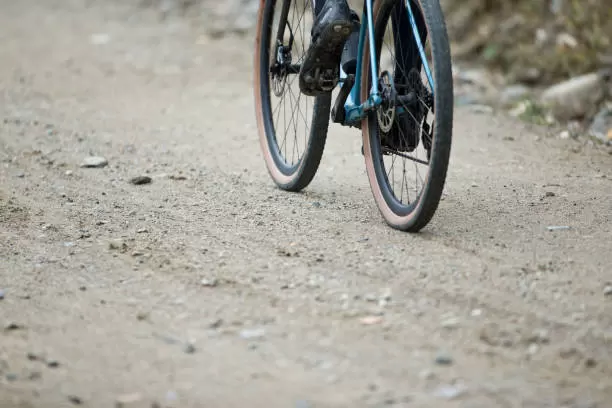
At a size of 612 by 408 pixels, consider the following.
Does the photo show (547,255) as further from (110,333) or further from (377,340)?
(110,333)

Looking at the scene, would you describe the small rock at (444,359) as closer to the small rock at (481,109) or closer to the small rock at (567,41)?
the small rock at (481,109)

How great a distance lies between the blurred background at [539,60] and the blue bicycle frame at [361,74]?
7.39 feet

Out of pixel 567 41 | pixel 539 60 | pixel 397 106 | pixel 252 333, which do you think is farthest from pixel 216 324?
pixel 567 41

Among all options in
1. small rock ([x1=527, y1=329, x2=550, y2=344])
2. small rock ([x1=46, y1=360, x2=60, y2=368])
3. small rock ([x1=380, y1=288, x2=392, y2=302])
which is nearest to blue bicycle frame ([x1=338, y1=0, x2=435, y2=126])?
small rock ([x1=380, y1=288, x2=392, y2=302])

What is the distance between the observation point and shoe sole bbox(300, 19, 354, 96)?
11.7ft

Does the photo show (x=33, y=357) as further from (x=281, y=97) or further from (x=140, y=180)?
(x=281, y=97)

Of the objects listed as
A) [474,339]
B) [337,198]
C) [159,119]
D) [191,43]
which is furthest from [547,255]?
[191,43]

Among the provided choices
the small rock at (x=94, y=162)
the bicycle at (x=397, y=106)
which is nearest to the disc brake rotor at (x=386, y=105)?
the bicycle at (x=397, y=106)

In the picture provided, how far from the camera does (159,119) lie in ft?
20.5

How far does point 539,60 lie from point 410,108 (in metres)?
3.78

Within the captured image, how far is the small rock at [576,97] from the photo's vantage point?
602cm

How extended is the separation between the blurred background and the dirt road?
0.57m

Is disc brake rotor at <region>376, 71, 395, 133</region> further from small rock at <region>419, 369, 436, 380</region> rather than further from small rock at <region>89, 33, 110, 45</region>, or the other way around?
small rock at <region>89, 33, 110, 45</region>

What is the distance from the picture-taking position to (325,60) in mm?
3707
